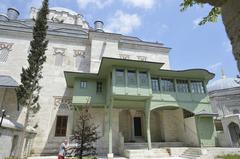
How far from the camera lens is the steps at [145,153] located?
463 inches

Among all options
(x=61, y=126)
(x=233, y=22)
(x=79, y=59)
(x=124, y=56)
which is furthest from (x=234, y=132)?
(x=233, y=22)

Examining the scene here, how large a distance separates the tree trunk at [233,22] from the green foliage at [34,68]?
12.7 m

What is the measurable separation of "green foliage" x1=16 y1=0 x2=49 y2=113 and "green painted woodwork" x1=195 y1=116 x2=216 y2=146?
13619 mm

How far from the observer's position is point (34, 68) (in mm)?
12391

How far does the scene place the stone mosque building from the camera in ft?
43.8

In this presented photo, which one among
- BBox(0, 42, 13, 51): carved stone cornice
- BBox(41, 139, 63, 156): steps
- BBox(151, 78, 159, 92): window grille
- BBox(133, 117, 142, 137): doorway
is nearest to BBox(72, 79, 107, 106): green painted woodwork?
BBox(151, 78, 159, 92): window grille

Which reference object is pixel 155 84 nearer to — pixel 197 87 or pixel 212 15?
pixel 197 87

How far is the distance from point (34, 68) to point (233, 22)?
42.9 ft

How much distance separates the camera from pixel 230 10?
1.76 metres

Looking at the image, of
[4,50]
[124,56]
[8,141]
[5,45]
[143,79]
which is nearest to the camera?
[8,141]

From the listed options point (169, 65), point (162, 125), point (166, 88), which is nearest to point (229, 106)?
point (169, 65)

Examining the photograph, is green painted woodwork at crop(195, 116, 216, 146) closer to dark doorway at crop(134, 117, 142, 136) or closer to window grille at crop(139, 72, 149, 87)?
window grille at crop(139, 72, 149, 87)

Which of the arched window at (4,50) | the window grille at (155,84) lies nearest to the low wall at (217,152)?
the window grille at (155,84)

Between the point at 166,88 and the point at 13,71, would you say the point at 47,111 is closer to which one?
the point at 13,71
